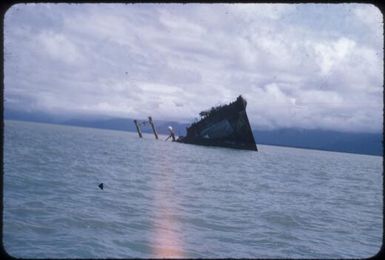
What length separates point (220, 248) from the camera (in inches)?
339

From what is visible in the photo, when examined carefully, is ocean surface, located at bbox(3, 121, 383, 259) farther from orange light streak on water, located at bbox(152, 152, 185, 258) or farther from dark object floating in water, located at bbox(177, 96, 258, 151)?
dark object floating in water, located at bbox(177, 96, 258, 151)

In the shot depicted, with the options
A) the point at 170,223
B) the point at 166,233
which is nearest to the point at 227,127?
the point at 170,223

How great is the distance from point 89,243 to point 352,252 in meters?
7.02

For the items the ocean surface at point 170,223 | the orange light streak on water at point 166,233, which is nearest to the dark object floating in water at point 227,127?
the ocean surface at point 170,223

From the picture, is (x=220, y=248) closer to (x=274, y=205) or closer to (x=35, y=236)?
(x=35, y=236)

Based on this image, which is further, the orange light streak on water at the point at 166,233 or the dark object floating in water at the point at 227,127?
the dark object floating in water at the point at 227,127

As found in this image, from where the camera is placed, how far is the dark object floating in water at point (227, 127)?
53.3m

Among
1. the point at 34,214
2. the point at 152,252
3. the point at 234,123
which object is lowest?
the point at 152,252

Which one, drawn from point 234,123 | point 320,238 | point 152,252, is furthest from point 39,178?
point 234,123

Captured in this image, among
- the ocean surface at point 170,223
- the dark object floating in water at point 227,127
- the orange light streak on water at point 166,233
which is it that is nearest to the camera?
the orange light streak on water at point 166,233

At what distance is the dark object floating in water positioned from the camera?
53.3 metres

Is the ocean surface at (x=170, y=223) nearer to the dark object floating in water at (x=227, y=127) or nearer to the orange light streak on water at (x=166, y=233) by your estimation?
the orange light streak on water at (x=166, y=233)

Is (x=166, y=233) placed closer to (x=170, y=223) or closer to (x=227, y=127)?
(x=170, y=223)

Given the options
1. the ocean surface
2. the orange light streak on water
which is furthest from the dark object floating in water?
the orange light streak on water
